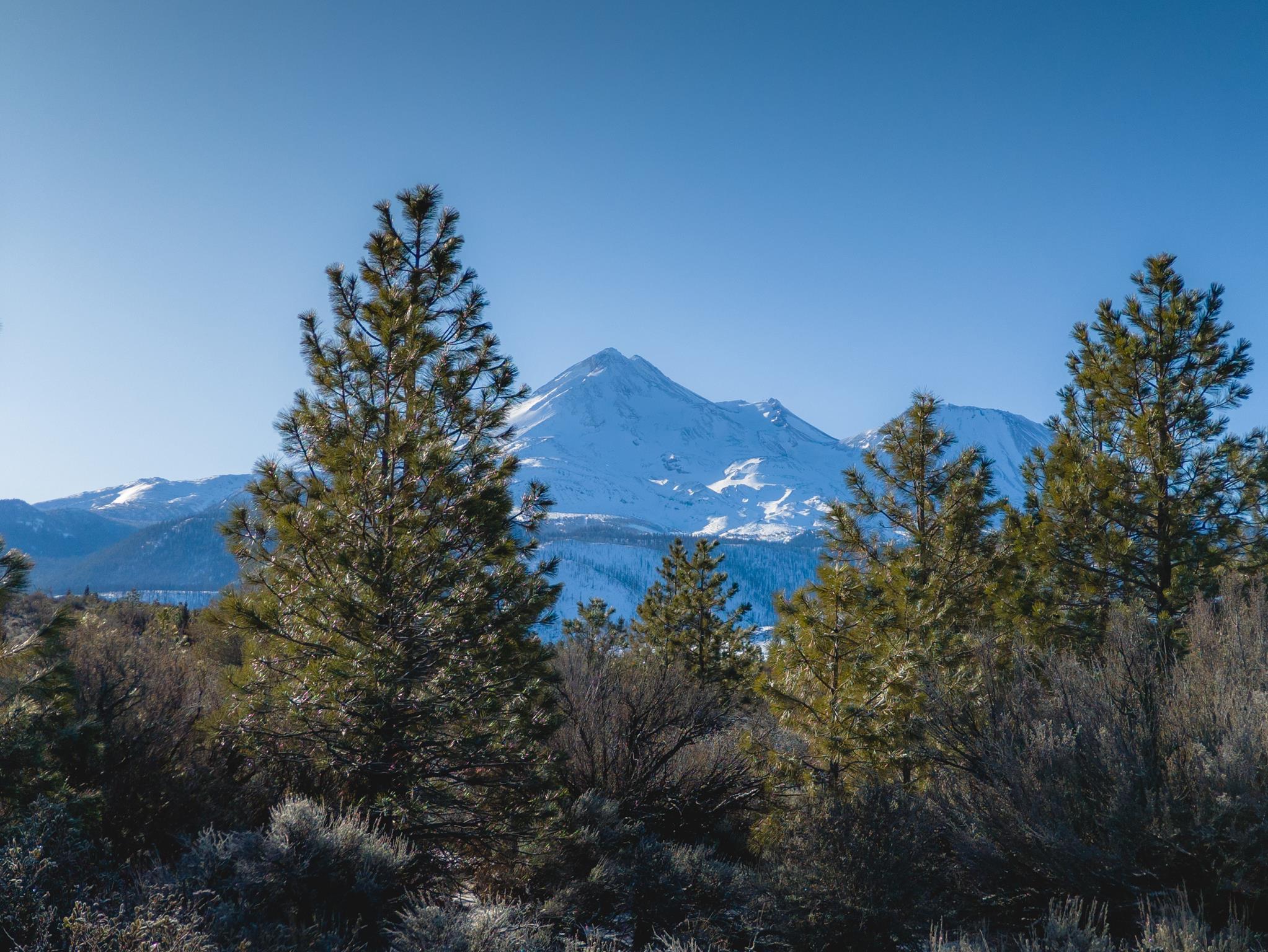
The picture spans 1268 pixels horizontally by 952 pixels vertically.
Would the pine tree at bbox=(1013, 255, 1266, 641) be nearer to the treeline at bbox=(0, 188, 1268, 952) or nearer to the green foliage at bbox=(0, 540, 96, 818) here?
the treeline at bbox=(0, 188, 1268, 952)

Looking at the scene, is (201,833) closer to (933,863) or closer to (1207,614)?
(933,863)

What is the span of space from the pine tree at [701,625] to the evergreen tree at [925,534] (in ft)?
29.1

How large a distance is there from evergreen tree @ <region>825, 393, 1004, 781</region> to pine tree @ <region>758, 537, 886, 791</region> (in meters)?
0.52

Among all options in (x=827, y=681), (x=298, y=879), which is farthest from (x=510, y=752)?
(x=827, y=681)

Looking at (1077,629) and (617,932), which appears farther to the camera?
(1077,629)

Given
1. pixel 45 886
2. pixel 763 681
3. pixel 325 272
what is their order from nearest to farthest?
pixel 45 886
pixel 325 272
pixel 763 681

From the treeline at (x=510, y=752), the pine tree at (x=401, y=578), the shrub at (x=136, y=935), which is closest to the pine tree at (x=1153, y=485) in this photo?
the treeline at (x=510, y=752)

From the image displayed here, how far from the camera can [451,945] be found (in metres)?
4.16

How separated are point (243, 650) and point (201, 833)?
6.01 feet

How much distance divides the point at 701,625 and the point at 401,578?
47.9 ft

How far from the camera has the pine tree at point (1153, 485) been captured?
9961mm

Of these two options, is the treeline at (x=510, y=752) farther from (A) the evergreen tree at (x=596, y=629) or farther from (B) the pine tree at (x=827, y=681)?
(A) the evergreen tree at (x=596, y=629)

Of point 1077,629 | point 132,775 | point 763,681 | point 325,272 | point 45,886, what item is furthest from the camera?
point 1077,629

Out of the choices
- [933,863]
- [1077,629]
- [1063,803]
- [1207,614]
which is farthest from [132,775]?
[1077,629]
